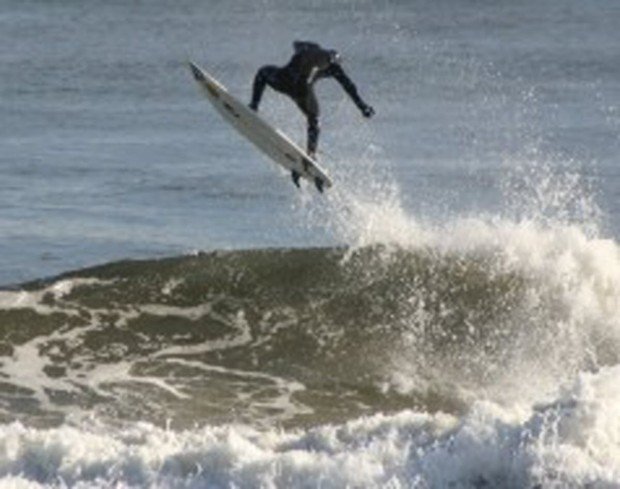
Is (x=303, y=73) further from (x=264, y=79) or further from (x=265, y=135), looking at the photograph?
(x=265, y=135)

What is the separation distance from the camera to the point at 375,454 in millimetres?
14289

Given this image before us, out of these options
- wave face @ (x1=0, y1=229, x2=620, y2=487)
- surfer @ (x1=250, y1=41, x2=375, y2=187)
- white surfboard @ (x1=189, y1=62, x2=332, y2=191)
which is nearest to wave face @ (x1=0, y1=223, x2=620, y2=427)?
wave face @ (x1=0, y1=229, x2=620, y2=487)

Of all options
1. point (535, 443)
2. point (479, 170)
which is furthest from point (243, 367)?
point (479, 170)

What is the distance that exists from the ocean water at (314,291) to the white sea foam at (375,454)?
2cm

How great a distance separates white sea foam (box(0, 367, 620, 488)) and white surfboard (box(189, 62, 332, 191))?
6521 mm

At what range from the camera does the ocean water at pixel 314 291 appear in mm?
14240

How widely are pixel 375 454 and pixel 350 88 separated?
20.4ft

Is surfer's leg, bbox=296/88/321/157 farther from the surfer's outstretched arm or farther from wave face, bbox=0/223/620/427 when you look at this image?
wave face, bbox=0/223/620/427

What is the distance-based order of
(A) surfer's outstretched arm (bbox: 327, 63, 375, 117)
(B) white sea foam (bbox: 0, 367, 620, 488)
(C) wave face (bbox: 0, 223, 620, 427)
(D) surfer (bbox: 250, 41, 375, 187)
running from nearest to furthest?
1. (B) white sea foam (bbox: 0, 367, 620, 488)
2. (C) wave face (bbox: 0, 223, 620, 427)
3. (A) surfer's outstretched arm (bbox: 327, 63, 375, 117)
4. (D) surfer (bbox: 250, 41, 375, 187)

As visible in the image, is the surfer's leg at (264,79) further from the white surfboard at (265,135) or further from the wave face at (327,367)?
the wave face at (327,367)

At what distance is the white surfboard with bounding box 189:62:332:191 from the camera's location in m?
21.0

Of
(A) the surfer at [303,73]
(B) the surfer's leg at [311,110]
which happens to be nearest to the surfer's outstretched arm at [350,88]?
(A) the surfer at [303,73]

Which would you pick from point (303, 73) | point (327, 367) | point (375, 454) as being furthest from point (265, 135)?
point (375, 454)

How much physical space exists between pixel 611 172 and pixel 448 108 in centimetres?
1103
